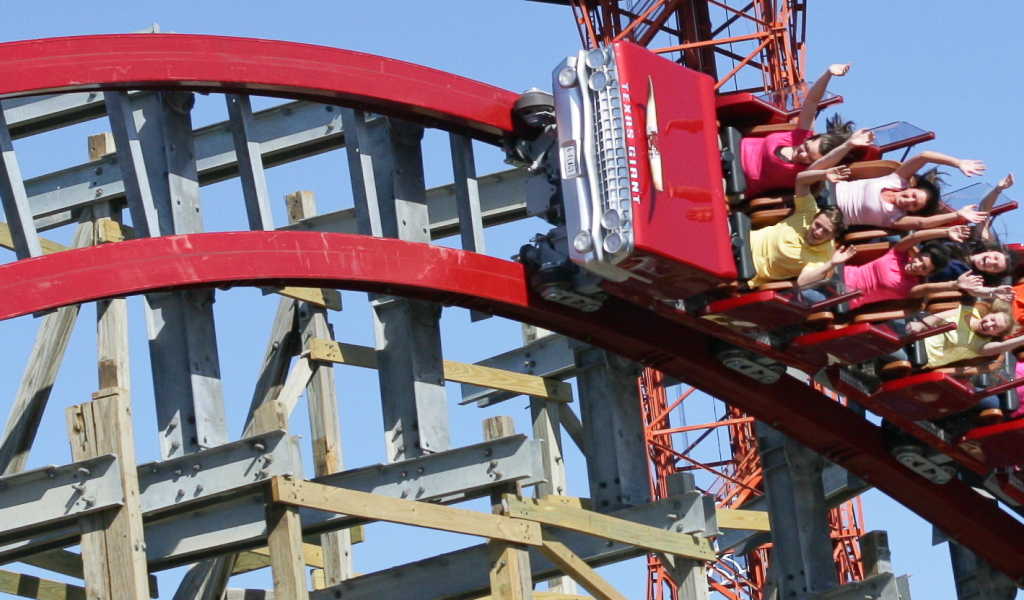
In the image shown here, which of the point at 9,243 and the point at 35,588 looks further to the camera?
the point at 9,243

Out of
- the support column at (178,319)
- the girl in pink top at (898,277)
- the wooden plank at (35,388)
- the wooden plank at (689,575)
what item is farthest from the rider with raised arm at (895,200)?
the wooden plank at (35,388)

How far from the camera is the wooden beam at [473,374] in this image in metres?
11.6

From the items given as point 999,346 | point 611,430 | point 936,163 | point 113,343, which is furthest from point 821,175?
point 113,343

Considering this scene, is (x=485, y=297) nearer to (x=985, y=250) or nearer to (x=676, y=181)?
(x=676, y=181)

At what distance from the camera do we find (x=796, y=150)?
438 inches

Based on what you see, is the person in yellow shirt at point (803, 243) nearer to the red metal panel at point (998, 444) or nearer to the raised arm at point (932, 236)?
the raised arm at point (932, 236)

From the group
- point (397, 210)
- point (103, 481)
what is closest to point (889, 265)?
point (397, 210)

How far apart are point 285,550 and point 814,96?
411 centimetres

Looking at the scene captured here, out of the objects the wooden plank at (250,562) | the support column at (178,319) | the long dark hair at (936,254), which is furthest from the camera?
the wooden plank at (250,562)

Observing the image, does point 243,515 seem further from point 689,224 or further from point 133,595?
point 689,224

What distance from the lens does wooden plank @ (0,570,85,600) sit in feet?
36.1

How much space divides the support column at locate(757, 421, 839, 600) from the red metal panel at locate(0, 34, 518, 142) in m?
3.83

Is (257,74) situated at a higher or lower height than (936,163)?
higher

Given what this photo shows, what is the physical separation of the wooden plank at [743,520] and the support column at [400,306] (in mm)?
3282
